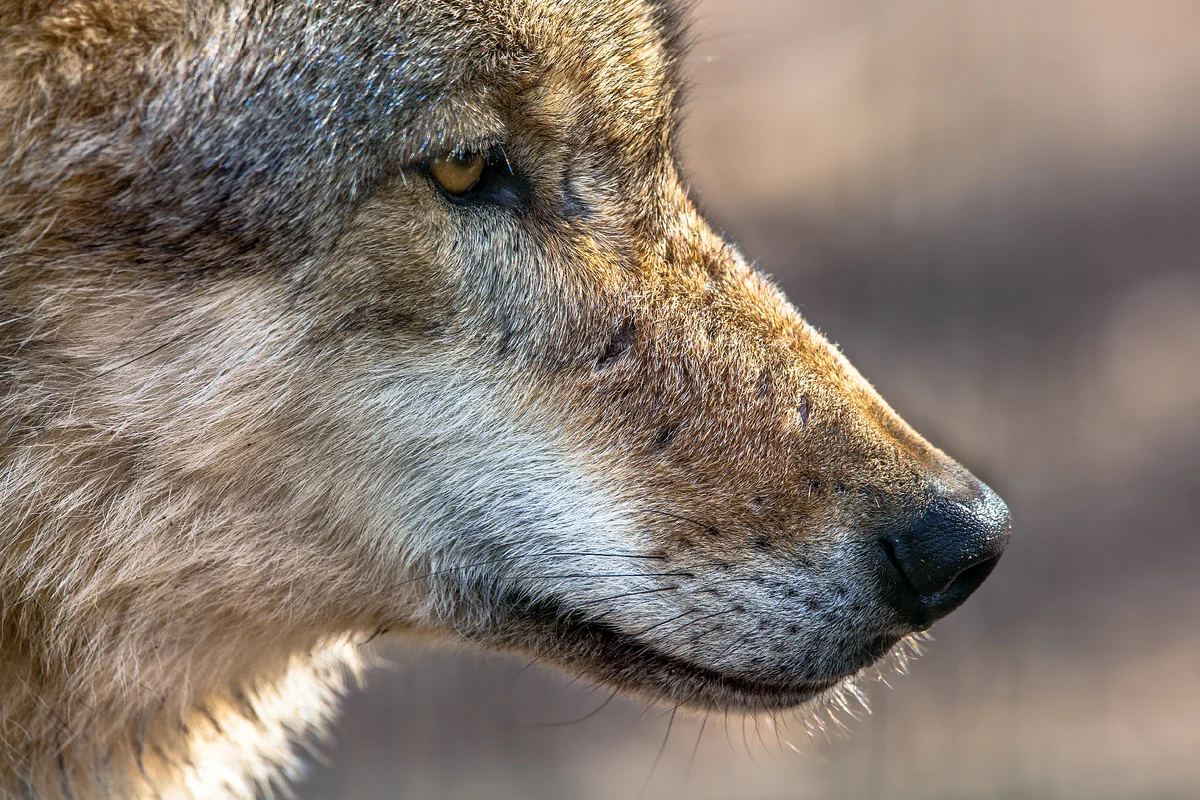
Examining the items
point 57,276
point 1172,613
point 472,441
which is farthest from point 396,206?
point 1172,613

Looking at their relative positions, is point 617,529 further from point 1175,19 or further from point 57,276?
point 1175,19

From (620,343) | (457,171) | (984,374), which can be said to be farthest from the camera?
(984,374)

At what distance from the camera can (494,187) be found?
7.11 ft

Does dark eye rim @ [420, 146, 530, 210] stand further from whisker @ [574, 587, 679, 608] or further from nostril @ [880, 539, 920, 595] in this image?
nostril @ [880, 539, 920, 595]

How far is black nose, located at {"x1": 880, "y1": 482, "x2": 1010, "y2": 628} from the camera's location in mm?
2125

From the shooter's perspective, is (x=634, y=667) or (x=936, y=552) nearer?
(x=936, y=552)

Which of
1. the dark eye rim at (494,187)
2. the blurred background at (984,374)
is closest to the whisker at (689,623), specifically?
the dark eye rim at (494,187)

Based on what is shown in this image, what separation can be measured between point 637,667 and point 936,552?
596 millimetres

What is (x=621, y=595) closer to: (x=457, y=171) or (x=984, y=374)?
(x=457, y=171)

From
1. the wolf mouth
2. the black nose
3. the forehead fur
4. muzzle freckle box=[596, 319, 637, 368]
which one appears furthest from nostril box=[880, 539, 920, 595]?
the forehead fur

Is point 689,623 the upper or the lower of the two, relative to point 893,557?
lower

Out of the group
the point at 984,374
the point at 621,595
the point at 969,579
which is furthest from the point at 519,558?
the point at 984,374

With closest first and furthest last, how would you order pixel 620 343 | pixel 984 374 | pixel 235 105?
pixel 235 105 < pixel 620 343 < pixel 984 374

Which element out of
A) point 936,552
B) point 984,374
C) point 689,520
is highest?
point 936,552
